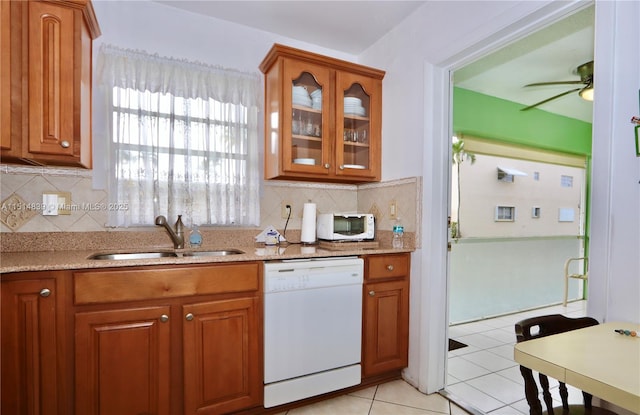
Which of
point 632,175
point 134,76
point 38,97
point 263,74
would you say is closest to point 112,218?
point 38,97

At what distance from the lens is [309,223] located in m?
2.39

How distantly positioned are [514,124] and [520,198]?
2.79 ft

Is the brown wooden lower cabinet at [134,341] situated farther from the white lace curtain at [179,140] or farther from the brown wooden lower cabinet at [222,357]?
the white lace curtain at [179,140]

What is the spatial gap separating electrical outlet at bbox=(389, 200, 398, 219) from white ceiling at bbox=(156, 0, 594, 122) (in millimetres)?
1300

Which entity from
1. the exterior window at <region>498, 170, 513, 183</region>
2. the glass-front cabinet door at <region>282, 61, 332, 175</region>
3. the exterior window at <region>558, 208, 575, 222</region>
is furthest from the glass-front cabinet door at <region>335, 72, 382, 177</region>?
the exterior window at <region>558, 208, 575, 222</region>

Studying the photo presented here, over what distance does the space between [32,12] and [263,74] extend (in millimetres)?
1296

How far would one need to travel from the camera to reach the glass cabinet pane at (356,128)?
7.93 feet

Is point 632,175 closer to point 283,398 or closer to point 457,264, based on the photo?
point 283,398

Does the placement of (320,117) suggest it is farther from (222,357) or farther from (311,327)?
(222,357)

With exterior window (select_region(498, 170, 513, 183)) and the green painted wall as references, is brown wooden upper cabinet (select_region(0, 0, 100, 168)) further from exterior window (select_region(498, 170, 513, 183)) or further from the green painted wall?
exterior window (select_region(498, 170, 513, 183))

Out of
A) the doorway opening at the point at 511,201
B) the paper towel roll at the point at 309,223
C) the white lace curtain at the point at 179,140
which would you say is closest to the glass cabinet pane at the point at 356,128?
the paper towel roll at the point at 309,223

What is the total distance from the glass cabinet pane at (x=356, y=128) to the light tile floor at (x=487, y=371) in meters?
1.65

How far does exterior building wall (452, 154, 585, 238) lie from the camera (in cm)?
340

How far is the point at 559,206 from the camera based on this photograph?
413 centimetres
